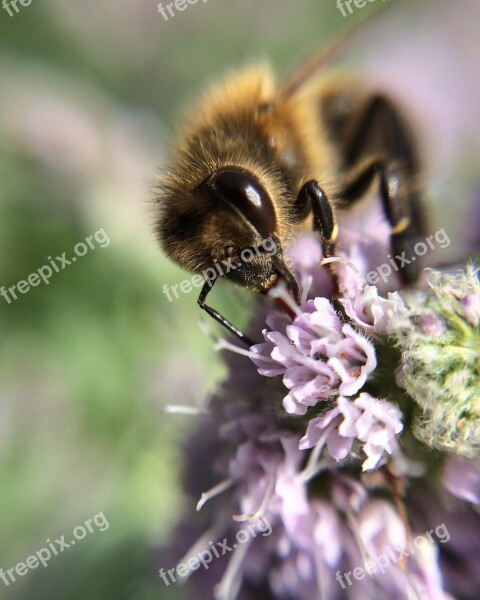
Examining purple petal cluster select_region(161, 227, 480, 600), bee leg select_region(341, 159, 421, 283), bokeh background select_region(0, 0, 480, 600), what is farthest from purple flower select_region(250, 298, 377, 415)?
bokeh background select_region(0, 0, 480, 600)

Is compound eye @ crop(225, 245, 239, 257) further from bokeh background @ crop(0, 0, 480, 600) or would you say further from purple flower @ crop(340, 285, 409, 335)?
bokeh background @ crop(0, 0, 480, 600)

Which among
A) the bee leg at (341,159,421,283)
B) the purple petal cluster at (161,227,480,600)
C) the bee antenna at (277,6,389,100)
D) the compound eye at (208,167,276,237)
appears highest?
the bee antenna at (277,6,389,100)

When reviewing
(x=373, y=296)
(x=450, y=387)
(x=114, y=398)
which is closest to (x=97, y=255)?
(x=114, y=398)

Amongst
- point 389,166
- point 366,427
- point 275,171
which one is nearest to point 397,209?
point 389,166

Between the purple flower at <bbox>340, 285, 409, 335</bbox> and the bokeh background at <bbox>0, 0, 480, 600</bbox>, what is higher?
Result: the bokeh background at <bbox>0, 0, 480, 600</bbox>

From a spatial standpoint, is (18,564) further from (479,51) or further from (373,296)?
(479,51)

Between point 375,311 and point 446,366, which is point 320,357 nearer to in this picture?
point 375,311
